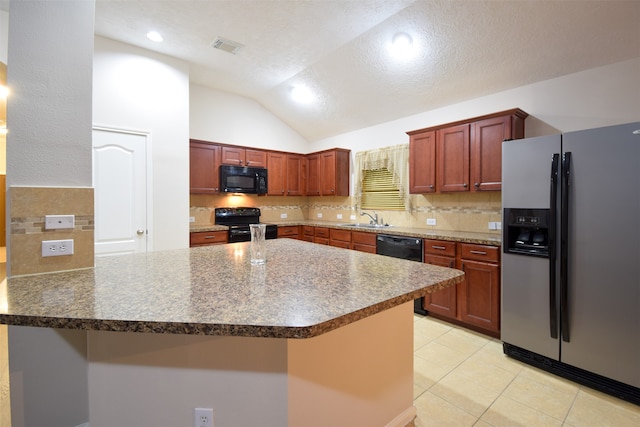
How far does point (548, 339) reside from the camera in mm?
2184

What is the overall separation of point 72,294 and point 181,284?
358mm

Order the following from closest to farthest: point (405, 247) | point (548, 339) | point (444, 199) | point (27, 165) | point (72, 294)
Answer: point (72, 294), point (27, 165), point (548, 339), point (405, 247), point (444, 199)

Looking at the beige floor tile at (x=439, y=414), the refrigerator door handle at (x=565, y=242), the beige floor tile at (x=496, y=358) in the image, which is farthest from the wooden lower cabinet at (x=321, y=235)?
the refrigerator door handle at (x=565, y=242)

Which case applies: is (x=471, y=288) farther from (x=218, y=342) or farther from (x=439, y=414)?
(x=218, y=342)

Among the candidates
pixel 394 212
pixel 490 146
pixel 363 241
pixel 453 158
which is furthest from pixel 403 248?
pixel 490 146

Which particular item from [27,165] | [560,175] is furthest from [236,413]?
[560,175]

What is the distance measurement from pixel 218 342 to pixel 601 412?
7.77ft

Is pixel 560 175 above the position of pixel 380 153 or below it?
below

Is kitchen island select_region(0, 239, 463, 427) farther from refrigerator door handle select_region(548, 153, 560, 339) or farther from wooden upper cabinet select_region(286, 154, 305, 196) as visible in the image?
wooden upper cabinet select_region(286, 154, 305, 196)

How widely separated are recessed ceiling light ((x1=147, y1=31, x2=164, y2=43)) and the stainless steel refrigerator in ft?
12.2

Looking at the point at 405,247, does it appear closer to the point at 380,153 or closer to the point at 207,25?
the point at 380,153

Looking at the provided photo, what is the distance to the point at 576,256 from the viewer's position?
2047mm

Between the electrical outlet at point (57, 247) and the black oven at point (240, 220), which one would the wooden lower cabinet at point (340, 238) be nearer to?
the black oven at point (240, 220)

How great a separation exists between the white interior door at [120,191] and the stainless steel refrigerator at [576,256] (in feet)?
12.6
